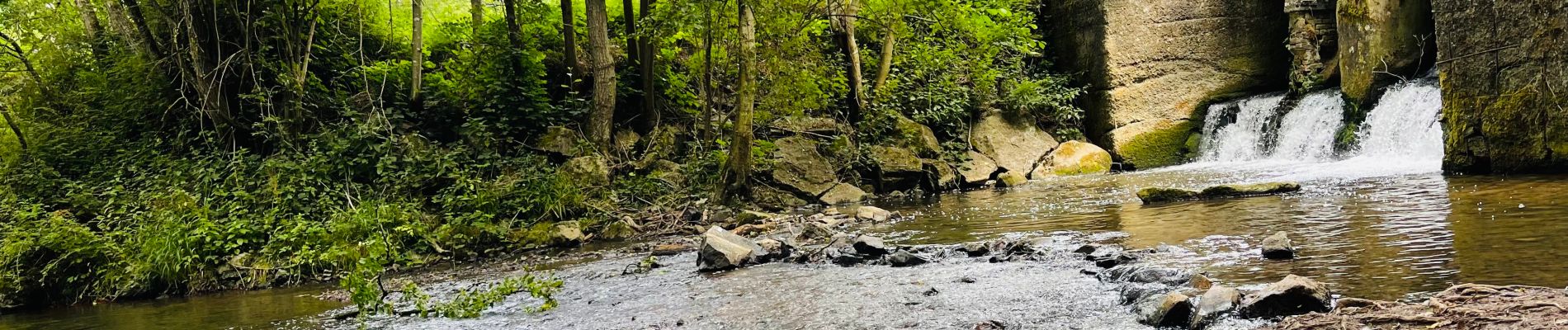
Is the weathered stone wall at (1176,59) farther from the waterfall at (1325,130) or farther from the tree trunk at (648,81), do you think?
the tree trunk at (648,81)

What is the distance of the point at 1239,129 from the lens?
1620 centimetres

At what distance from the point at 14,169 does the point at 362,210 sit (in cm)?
501

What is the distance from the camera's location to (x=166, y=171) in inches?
420

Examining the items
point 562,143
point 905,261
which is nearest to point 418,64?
point 562,143

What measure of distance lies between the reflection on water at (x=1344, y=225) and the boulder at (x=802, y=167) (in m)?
1.91

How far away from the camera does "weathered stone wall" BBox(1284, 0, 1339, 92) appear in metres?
16.1

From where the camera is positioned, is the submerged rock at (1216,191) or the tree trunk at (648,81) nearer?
the submerged rock at (1216,191)

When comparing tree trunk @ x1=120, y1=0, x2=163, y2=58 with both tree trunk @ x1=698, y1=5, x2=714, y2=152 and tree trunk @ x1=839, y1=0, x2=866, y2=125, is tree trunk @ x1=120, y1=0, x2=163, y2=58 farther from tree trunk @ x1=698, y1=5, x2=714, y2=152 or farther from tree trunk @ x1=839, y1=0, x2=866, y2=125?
tree trunk @ x1=839, y1=0, x2=866, y2=125

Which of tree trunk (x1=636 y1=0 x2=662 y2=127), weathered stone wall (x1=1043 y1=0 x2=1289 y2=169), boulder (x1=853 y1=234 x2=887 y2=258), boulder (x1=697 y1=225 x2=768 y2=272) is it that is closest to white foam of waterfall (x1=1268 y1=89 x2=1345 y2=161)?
weathered stone wall (x1=1043 y1=0 x2=1289 y2=169)

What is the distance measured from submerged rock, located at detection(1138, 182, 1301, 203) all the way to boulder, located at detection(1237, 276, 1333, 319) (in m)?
5.74

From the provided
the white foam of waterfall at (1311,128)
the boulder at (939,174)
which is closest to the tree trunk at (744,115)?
the boulder at (939,174)

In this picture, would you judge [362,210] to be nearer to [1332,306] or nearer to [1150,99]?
[1332,306]

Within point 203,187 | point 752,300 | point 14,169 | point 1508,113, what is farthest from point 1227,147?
point 14,169

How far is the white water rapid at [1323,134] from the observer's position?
11.6 meters
